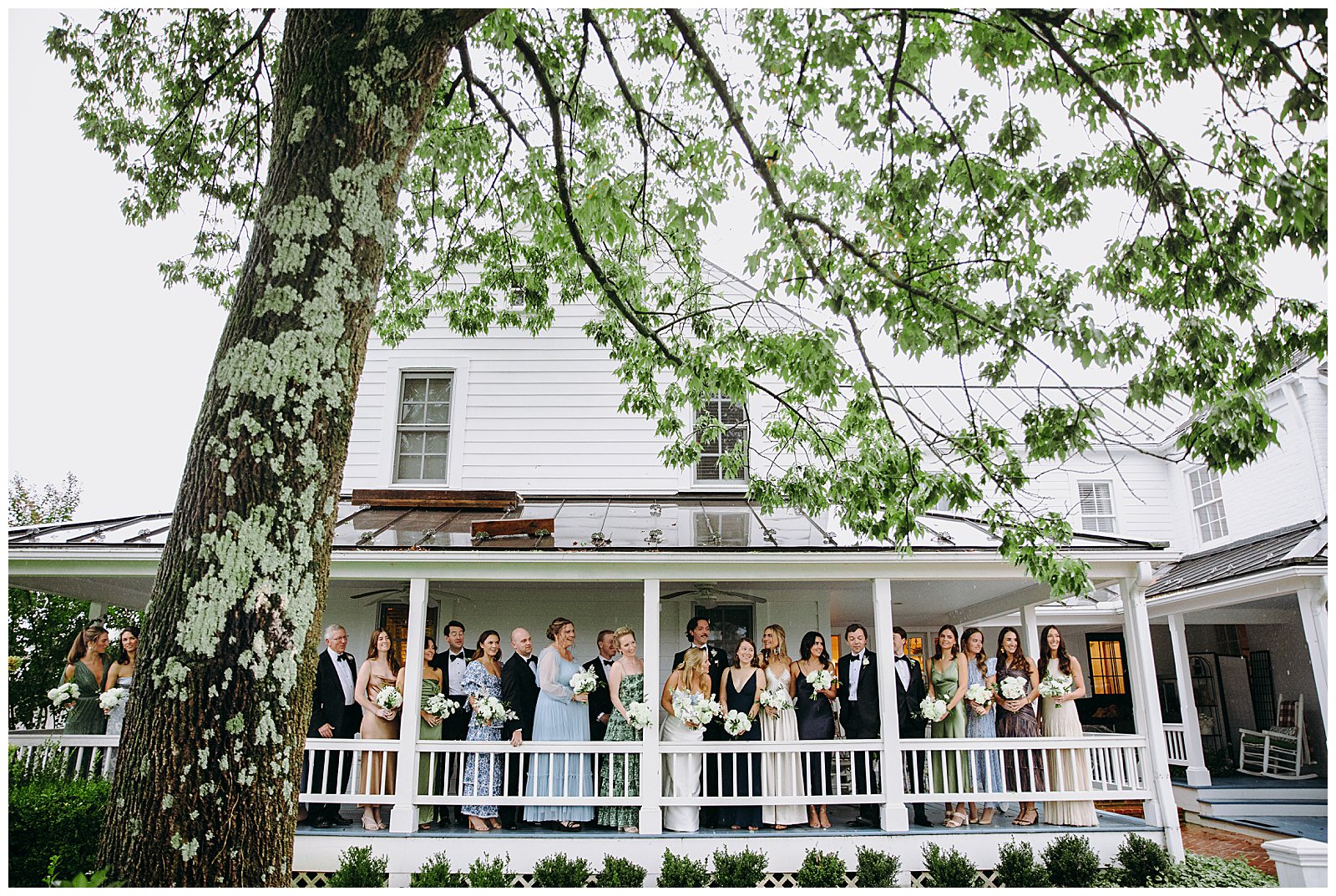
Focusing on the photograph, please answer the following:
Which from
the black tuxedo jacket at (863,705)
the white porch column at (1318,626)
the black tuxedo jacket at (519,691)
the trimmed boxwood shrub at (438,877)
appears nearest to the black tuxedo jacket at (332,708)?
the black tuxedo jacket at (519,691)

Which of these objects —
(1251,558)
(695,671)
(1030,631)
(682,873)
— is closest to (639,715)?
(695,671)

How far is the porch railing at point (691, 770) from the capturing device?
7.76 metres

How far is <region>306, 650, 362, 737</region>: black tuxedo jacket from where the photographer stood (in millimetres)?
8195

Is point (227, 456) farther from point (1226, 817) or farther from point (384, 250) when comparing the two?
point (1226, 817)

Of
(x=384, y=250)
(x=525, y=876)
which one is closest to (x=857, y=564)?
(x=525, y=876)

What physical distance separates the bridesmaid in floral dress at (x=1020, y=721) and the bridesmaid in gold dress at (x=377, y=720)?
234 inches

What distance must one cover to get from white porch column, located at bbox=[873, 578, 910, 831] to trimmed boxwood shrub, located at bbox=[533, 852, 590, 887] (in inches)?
111

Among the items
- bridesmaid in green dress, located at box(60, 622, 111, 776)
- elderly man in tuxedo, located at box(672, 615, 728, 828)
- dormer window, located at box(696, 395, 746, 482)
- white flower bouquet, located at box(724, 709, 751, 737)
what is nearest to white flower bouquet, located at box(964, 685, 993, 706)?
white flower bouquet, located at box(724, 709, 751, 737)

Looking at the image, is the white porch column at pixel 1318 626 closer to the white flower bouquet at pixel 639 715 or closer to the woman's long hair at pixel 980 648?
the woman's long hair at pixel 980 648

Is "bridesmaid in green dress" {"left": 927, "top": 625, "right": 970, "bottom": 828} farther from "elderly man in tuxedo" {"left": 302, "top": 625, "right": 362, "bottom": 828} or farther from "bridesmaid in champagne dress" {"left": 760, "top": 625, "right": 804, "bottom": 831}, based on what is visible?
"elderly man in tuxedo" {"left": 302, "top": 625, "right": 362, "bottom": 828}

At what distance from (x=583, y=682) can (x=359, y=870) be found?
244 centimetres

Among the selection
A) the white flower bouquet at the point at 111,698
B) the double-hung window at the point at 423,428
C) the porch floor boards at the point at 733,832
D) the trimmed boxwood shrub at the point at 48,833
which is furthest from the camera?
the double-hung window at the point at 423,428

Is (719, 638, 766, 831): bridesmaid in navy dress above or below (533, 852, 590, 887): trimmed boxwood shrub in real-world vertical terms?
above

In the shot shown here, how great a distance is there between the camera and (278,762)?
2.85m
